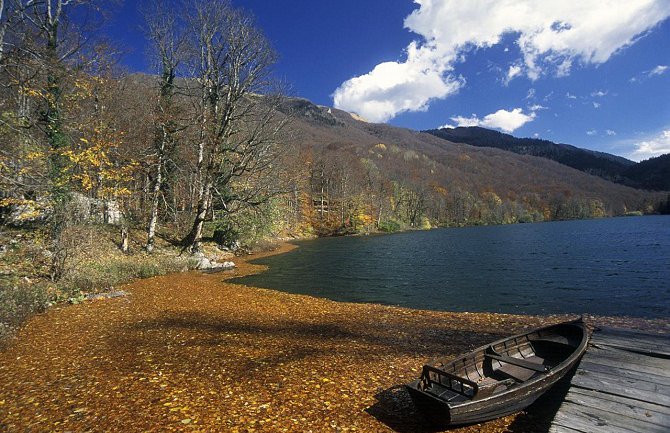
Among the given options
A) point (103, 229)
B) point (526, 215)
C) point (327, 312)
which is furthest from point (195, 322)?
point (526, 215)

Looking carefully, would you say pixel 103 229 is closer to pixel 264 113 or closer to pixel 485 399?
pixel 264 113

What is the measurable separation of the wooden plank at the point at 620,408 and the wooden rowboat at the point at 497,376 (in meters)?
0.54

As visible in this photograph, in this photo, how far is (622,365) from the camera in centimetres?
691

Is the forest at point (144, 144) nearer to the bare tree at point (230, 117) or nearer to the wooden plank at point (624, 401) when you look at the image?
the bare tree at point (230, 117)

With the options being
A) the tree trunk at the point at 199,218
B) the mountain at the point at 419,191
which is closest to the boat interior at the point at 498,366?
the mountain at the point at 419,191

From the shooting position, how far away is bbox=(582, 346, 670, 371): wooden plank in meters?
6.93

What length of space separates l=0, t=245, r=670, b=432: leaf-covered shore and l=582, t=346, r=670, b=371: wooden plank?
8.86ft

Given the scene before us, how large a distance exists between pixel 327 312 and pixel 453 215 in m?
120

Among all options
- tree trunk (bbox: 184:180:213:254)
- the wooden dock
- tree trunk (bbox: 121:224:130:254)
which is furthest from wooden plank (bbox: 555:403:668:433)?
tree trunk (bbox: 121:224:130:254)

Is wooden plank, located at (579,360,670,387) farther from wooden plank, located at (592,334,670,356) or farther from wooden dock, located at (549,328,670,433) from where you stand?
wooden plank, located at (592,334,670,356)

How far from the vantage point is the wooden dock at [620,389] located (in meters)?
5.05

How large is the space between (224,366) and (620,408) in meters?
7.26

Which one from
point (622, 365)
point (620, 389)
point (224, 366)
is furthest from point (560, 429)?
point (224, 366)

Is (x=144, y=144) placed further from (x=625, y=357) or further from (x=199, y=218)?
(x=625, y=357)
